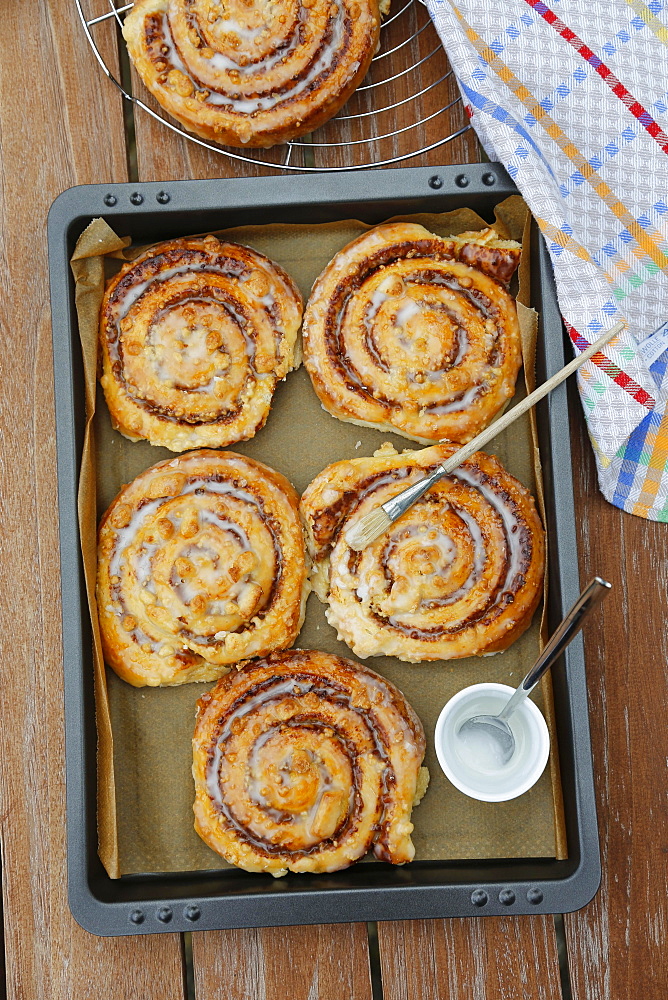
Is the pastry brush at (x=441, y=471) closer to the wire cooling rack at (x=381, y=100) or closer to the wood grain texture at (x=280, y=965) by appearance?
the wire cooling rack at (x=381, y=100)

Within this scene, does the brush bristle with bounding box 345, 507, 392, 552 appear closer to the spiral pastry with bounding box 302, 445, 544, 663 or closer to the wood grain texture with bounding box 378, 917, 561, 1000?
the spiral pastry with bounding box 302, 445, 544, 663

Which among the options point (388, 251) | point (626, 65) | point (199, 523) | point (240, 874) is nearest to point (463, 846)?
point (240, 874)

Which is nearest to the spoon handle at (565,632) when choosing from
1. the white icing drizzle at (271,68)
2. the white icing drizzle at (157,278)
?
the white icing drizzle at (157,278)

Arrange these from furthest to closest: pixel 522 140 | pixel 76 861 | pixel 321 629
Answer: pixel 321 629, pixel 522 140, pixel 76 861

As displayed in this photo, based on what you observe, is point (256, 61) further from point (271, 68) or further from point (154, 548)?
point (154, 548)

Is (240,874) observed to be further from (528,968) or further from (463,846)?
(528,968)

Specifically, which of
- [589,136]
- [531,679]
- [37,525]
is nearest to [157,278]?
[37,525]
